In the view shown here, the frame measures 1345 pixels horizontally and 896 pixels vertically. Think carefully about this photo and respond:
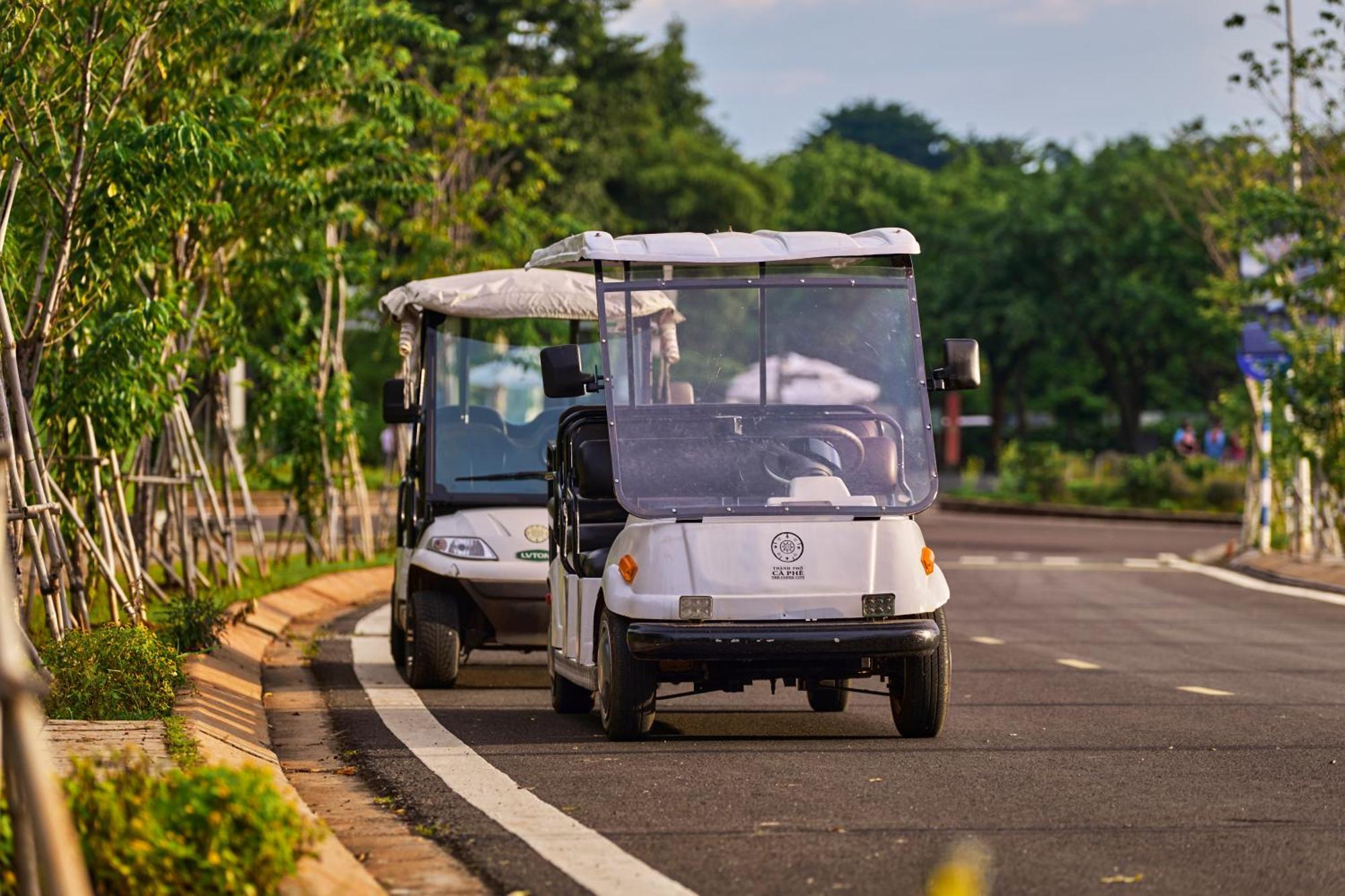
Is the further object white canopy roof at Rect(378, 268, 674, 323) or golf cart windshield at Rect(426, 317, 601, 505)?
white canopy roof at Rect(378, 268, 674, 323)

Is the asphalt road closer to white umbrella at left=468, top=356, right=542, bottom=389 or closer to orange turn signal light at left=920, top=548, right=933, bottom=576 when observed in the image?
orange turn signal light at left=920, top=548, right=933, bottom=576

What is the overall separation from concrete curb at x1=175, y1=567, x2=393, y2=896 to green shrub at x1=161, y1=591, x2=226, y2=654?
0.11 metres

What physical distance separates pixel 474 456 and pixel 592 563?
125 inches

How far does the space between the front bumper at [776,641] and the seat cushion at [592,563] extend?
0.82 meters

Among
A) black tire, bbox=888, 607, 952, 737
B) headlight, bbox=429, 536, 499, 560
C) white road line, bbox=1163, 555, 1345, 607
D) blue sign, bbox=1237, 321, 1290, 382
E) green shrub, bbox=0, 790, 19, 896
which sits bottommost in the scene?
white road line, bbox=1163, 555, 1345, 607

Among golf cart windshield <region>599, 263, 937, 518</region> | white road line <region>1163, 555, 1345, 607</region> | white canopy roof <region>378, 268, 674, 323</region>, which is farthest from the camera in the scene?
white road line <region>1163, 555, 1345, 607</region>

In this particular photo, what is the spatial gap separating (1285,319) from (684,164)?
31896 mm

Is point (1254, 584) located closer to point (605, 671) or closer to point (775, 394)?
point (775, 394)

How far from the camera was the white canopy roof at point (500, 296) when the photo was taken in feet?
45.8

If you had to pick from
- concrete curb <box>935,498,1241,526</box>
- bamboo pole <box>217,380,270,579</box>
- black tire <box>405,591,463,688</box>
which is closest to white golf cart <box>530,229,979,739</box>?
black tire <box>405,591,463,688</box>

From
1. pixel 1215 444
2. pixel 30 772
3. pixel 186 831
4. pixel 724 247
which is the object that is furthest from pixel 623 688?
pixel 1215 444

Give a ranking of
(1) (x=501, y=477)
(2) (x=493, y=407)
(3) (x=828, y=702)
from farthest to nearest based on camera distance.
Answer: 1. (2) (x=493, y=407)
2. (1) (x=501, y=477)
3. (3) (x=828, y=702)

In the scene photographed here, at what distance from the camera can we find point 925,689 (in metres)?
10.1

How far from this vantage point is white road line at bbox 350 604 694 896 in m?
6.53
